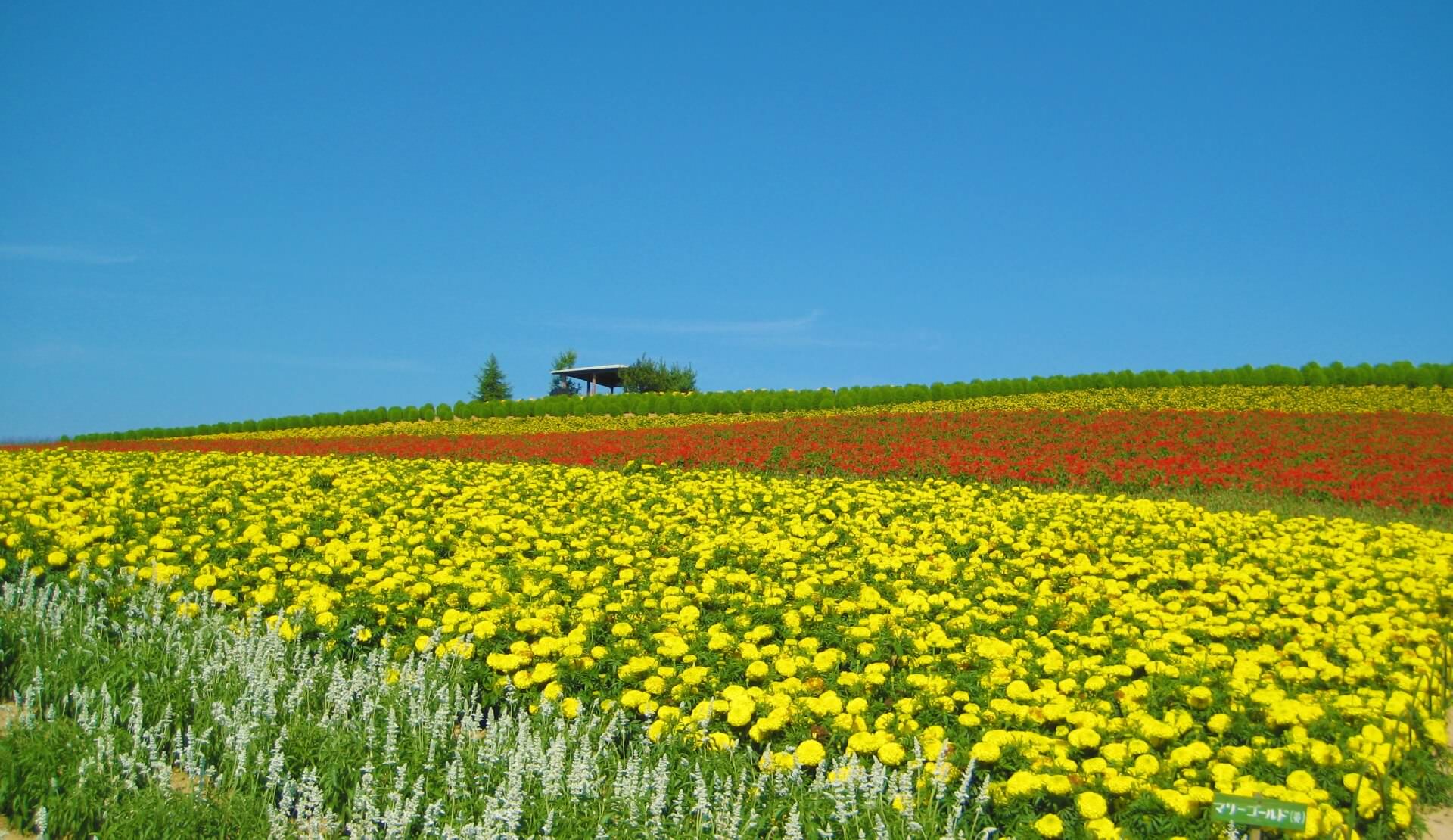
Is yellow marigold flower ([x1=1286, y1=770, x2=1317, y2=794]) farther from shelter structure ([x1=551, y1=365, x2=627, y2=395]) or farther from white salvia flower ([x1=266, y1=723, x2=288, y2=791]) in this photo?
shelter structure ([x1=551, y1=365, x2=627, y2=395])

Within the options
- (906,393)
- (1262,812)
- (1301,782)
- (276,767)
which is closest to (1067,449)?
(1301,782)

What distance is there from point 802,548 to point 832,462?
8.09 meters

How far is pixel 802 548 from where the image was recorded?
8.34 metres

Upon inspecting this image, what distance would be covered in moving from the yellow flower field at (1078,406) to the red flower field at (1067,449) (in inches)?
257

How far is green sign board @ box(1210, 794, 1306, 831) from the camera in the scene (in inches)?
121

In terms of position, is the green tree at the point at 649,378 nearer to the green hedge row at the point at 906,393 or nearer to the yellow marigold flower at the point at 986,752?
the green hedge row at the point at 906,393

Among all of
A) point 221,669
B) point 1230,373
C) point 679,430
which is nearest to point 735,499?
point 221,669

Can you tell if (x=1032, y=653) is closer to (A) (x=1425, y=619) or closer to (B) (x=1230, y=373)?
(A) (x=1425, y=619)

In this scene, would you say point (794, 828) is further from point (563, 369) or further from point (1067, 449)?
point (563, 369)

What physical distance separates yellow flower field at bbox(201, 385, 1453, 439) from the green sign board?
24946 mm

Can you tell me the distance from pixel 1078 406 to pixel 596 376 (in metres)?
30.9

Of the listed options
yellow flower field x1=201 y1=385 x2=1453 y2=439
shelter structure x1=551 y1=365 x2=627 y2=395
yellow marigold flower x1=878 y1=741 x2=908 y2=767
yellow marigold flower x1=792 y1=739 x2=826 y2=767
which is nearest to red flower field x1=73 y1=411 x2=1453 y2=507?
yellow flower field x1=201 y1=385 x2=1453 y2=439

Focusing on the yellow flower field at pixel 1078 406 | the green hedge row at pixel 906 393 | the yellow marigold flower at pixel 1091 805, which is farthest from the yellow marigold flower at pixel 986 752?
the green hedge row at pixel 906 393

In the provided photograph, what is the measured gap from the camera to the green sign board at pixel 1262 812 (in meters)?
3.07
